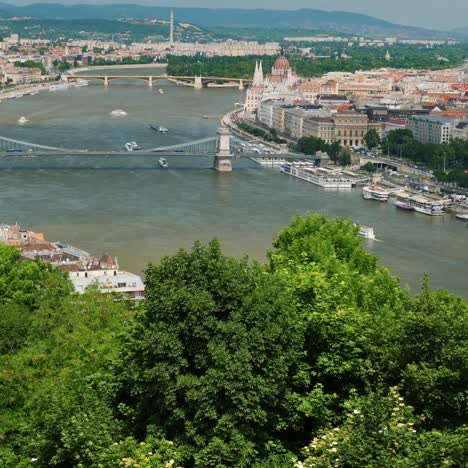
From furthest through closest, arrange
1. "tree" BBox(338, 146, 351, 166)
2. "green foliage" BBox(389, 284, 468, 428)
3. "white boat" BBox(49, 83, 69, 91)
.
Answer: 1. "white boat" BBox(49, 83, 69, 91)
2. "tree" BBox(338, 146, 351, 166)
3. "green foliage" BBox(389, 284, 468, 428)

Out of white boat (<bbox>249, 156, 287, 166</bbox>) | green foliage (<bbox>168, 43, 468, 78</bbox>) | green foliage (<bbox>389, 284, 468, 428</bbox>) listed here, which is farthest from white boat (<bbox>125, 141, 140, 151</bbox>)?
green foliage (<bbox>168, 43, 468, 78</bbox>)

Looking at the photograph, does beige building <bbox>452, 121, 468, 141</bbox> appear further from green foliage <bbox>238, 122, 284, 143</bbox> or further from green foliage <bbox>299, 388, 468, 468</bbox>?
green foliage <bbox>299, 388, 468, 468</bbox>

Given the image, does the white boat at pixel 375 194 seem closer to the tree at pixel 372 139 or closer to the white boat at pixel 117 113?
the tree at pixel 372 139

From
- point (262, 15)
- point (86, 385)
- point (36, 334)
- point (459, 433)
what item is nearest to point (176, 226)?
point (36, 334)

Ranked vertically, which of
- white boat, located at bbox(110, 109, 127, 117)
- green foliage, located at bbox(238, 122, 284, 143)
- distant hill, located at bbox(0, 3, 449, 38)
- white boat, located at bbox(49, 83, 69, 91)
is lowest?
white boat, located at bbox(49, 83, 69, 91)

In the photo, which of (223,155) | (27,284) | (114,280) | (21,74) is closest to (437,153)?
(223,155)

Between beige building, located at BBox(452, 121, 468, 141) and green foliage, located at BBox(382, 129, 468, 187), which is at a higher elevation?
beige building, located at BBox(452, 121, 468, 141)

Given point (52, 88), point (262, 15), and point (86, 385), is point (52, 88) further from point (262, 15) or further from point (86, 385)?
point (262, 15)

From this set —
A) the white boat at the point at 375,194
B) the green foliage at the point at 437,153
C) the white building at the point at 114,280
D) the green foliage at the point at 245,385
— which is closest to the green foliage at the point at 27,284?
the white building at the point at 114,280
